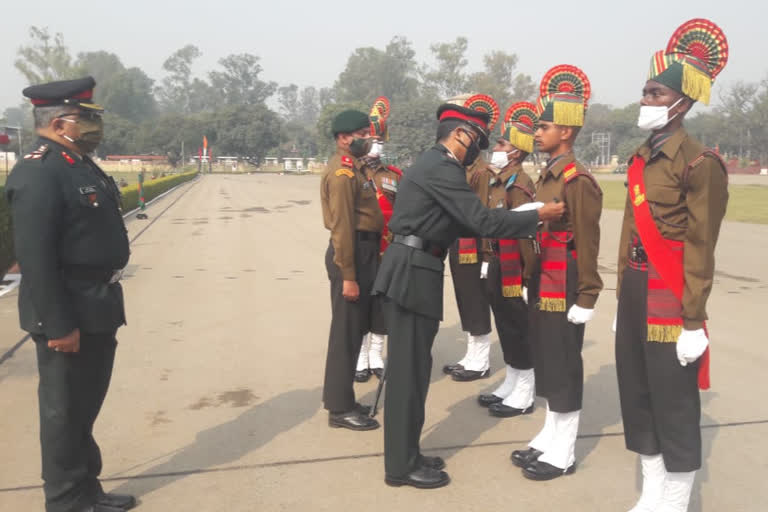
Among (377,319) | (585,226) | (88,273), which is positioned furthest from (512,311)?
(88,273)

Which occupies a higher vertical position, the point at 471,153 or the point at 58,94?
the point at 58,94

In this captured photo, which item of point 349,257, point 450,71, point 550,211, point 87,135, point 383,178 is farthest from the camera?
point 450,71

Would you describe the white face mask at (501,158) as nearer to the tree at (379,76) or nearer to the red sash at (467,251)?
the red sash at (467,251)

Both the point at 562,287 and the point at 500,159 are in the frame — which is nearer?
the point at 562,287

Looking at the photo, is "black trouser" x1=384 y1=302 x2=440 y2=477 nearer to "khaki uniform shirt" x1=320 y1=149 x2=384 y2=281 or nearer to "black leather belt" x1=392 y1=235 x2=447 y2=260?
"black leather belt" x1=392 y1=235 x2=447 y2=260

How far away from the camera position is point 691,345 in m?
2.66

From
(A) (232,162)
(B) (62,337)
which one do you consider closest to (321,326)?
(B) (62,337)

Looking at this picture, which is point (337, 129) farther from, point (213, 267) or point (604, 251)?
point (604, 251)

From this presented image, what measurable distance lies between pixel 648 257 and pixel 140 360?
4138 millimetres

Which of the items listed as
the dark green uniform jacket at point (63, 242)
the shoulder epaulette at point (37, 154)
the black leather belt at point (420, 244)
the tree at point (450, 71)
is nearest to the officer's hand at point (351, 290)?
the black leather belt at point (420, 244)

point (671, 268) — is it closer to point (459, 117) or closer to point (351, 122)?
point (459, 117)

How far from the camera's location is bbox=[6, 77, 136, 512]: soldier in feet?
8.84

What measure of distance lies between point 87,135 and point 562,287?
98.6 inches

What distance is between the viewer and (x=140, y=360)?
17.5ft
